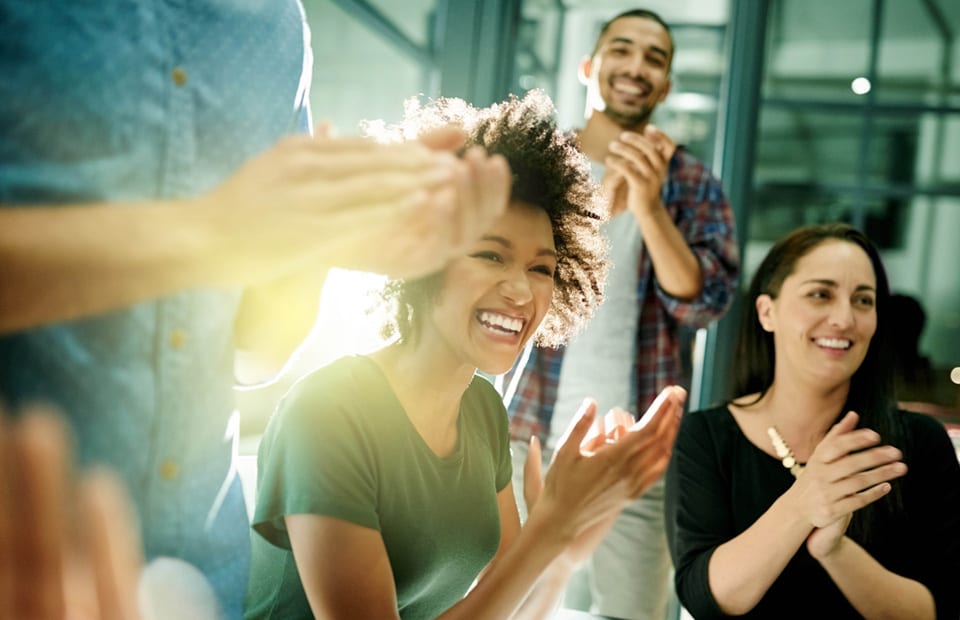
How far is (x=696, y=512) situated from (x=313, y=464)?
0.42m

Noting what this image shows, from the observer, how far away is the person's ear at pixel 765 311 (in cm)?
75

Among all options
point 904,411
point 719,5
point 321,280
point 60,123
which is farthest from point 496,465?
point 719,5

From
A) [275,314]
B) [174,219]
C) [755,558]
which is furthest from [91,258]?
[755,558]

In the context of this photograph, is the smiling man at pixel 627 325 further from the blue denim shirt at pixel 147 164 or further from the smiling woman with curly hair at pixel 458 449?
the blue denim shirt at pixel 147 164

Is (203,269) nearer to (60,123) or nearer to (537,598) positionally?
(60,123)

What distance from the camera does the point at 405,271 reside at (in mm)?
294


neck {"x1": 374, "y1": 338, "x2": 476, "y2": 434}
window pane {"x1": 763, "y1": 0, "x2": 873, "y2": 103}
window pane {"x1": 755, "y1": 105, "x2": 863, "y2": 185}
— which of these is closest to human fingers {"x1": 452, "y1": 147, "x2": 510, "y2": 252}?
neck {"x1": 374, "y1": 338, "x2": 476, "y2": 434}

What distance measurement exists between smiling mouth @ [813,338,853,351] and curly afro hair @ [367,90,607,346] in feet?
0.89

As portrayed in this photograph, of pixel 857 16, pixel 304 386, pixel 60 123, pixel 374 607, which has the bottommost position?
pixel 374 607

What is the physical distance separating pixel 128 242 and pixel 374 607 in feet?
0.97

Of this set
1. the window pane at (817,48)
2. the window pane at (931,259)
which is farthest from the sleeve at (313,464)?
the window pane at (931,259)

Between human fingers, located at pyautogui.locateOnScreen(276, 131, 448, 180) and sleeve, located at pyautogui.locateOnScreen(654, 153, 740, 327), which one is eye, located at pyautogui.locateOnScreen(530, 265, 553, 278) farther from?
sleeve, located at pyautogui.locateOnScreen(654, 153, 740, 327)

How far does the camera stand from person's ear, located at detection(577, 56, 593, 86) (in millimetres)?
721

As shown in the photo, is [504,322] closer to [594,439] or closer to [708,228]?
[594,439]
